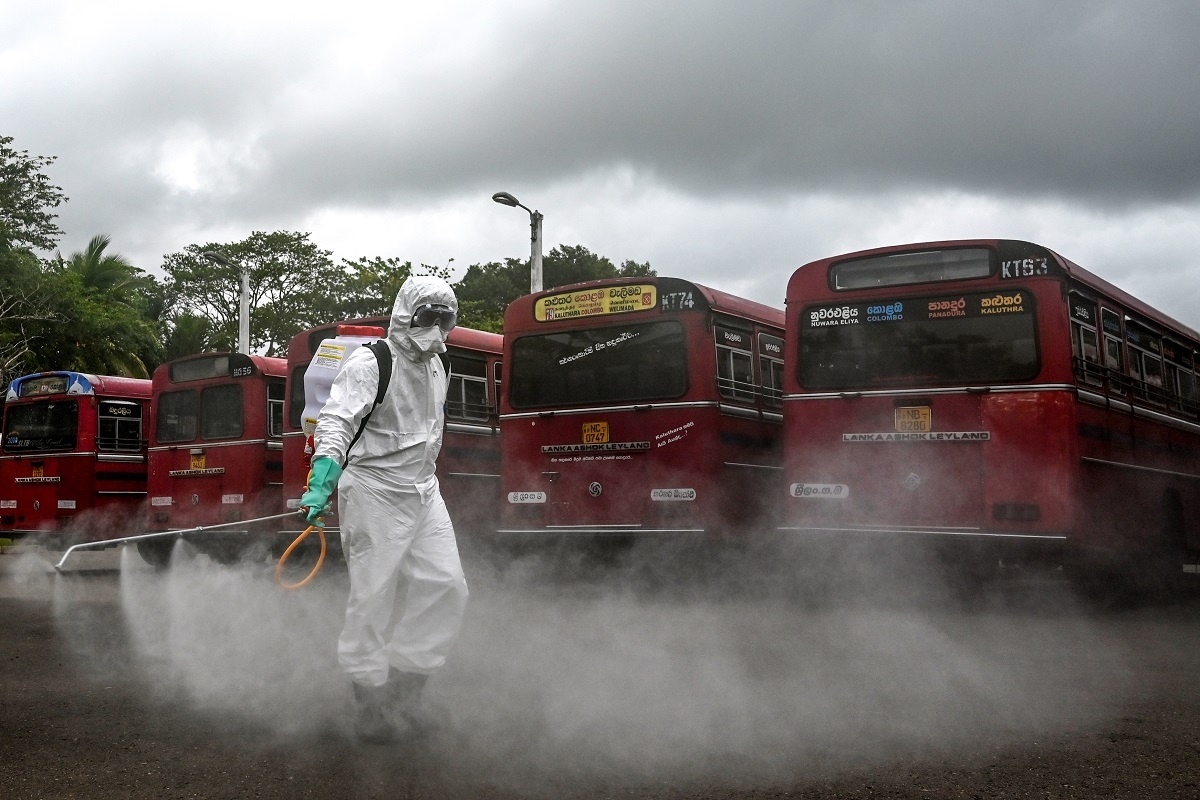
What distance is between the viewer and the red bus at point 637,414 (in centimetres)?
1018

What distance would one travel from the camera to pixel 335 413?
4.73 meters

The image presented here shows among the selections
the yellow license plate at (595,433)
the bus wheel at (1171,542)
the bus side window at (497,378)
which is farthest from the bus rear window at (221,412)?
the bus wheel at (1171,542)

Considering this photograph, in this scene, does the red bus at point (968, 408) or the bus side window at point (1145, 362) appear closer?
the red bus at point (968, 408)

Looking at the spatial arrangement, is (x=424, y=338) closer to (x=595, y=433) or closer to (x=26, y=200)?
(x=595, y=433)

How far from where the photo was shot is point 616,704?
4984 millimetres

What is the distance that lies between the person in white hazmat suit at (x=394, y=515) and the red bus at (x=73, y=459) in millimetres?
13020

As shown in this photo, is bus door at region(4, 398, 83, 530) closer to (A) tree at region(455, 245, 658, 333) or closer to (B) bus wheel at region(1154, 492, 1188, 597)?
(B) bus wheel at region(1154, 492, 1188, 597)

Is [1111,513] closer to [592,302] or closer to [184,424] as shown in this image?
[592,302]

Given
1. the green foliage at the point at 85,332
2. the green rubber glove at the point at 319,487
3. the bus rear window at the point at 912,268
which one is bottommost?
the green rubber glove at the point at 319,487

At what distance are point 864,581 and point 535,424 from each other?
351cm

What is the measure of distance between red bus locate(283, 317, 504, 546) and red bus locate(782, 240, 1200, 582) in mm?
4423

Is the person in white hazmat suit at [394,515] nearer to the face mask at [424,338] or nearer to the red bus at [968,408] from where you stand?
the face mask at [424,338]

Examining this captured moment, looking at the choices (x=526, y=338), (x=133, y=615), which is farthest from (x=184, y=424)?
(x=133, y=615)

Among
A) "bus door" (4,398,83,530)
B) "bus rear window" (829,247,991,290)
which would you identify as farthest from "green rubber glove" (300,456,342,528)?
"bus door" (4,398,83,530)
